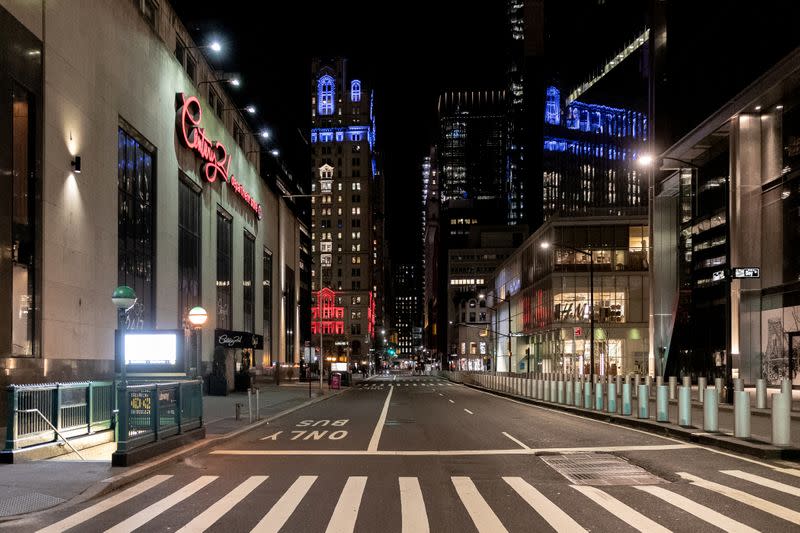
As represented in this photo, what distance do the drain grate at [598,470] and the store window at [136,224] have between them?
66.0 feet

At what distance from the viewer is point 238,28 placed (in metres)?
56.4

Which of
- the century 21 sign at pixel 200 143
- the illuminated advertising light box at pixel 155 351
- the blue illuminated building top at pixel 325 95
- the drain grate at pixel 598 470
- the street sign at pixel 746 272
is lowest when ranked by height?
the drain grate at pixel 598 470

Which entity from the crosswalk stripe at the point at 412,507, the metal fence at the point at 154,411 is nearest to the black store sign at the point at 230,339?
the metal fence at the point at 154,411

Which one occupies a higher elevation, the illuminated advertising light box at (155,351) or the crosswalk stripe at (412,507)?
the illuminated advertising light box at (155,351)

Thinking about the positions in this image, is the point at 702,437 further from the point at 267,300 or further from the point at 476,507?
the point at 267,300

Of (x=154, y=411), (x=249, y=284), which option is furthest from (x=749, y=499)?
(x=249, y=284)

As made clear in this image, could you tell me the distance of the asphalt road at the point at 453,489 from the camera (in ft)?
28.1

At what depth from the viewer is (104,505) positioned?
9828 millimetres

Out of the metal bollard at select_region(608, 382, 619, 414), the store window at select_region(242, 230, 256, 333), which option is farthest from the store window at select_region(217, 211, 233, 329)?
the metal bollard at select_region(608, 382, 619, 414)

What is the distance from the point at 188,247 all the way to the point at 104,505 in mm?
31585

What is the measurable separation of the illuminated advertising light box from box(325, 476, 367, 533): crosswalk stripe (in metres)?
12.1

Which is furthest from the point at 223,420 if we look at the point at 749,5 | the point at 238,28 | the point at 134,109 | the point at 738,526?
the point at 238,28

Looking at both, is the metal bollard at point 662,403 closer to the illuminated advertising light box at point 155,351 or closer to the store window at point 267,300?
the illuminated advertising light box at point 155,351

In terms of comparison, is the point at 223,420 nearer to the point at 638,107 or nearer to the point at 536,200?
the point at 638,107
